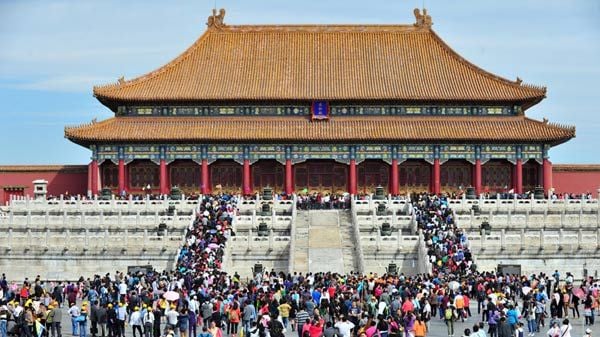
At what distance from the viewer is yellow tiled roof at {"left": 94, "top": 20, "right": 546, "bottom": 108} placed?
84.5 m

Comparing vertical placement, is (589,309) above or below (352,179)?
Result: below

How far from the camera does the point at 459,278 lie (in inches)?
1918

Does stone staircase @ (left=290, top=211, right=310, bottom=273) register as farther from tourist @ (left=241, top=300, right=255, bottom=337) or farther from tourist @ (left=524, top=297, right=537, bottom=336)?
tourist @ (left=241, top=300, right=255, bottom=337)

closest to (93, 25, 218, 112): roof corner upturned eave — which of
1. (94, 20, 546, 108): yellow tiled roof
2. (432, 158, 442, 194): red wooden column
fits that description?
(94, 20, 546, 108): yellow tiled roof

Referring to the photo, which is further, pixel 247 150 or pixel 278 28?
pixel 278 28

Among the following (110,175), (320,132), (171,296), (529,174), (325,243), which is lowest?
(171,296)

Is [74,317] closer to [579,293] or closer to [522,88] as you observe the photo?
[579,293]

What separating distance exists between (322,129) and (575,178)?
15715mm

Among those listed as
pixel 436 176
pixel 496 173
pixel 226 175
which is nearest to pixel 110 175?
pixel 226 175

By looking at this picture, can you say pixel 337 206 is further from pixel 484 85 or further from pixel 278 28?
pixel 278 28

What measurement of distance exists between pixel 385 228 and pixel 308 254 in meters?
4.58

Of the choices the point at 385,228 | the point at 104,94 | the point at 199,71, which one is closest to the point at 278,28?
the point at 199,71

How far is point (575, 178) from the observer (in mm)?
84312

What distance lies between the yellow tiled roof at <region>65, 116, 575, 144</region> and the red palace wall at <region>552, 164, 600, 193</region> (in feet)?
7.34
